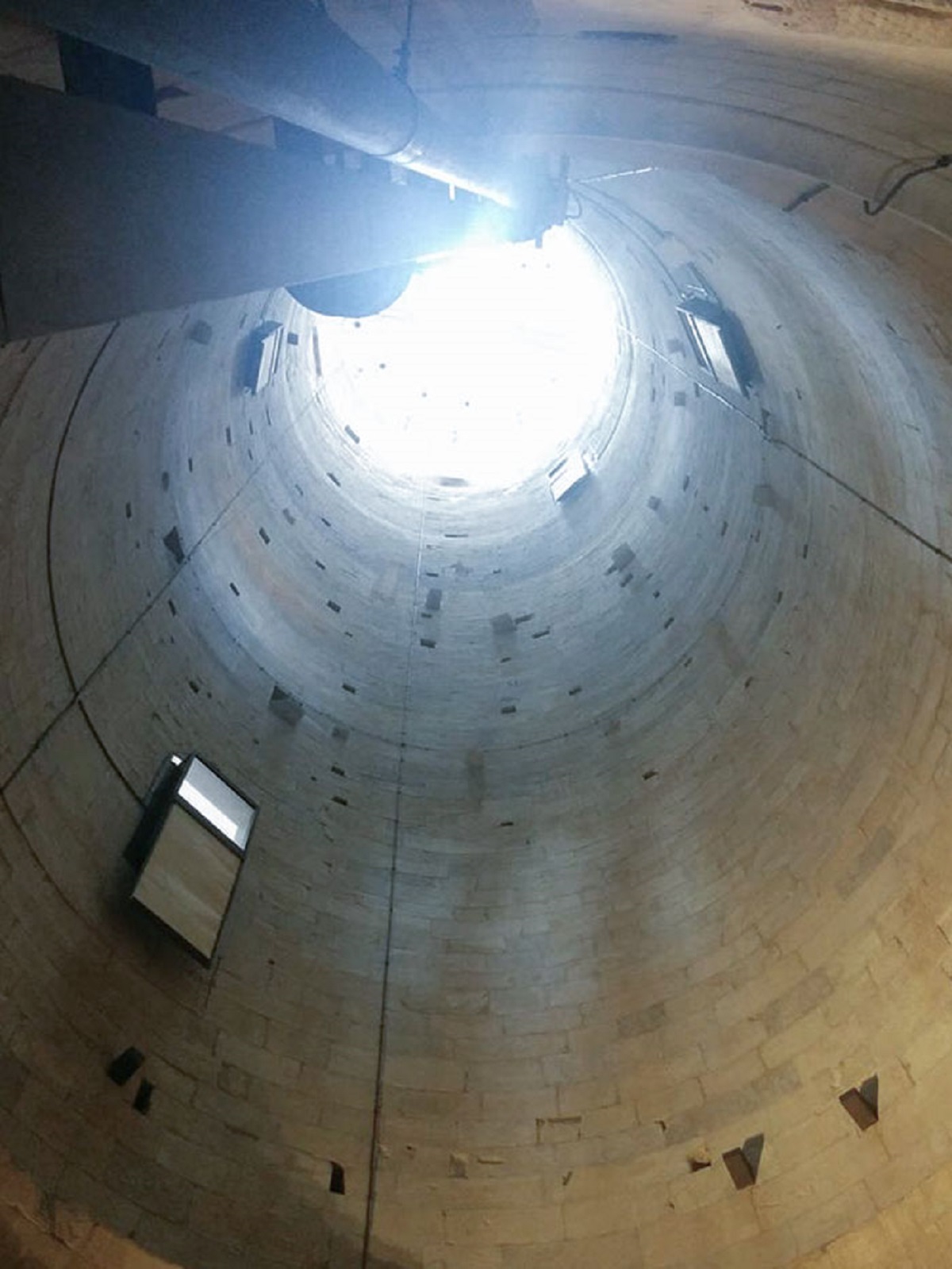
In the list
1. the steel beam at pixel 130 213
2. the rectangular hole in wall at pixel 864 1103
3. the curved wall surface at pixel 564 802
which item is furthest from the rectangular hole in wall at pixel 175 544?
the rectangular hole in wall at pixel 864 1103

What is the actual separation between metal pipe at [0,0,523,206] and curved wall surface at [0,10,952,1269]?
581mm

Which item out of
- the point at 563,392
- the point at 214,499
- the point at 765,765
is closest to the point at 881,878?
the point at 765,765

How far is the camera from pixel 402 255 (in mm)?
6898

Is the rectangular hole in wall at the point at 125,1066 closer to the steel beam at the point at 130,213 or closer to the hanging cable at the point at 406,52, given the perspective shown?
the steel beam at the point at 130,213

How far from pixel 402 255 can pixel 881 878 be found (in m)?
5.42

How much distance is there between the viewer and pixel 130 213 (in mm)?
3660

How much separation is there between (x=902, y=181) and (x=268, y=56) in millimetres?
2715

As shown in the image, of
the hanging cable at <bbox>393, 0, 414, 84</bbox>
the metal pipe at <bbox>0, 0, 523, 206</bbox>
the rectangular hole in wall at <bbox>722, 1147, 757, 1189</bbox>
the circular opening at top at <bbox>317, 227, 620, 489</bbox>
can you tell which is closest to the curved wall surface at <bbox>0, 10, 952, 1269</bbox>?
the rectangular hole in wall at <bbox>722, 1147, 757, 1189</bbox>

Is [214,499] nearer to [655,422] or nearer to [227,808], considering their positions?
[227,808]

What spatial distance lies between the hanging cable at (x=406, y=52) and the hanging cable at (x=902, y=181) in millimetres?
2204

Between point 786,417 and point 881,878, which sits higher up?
point 786,417

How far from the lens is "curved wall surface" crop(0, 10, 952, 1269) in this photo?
4.96 metres

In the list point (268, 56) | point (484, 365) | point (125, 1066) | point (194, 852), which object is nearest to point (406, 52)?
point (268, 56)

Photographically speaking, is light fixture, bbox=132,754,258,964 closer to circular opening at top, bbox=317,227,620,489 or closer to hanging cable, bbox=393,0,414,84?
hanging cable, bbox=393,0,414,84
